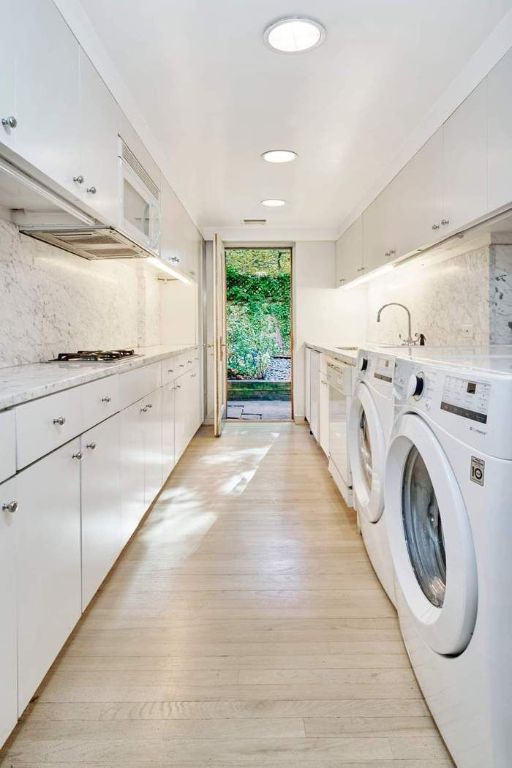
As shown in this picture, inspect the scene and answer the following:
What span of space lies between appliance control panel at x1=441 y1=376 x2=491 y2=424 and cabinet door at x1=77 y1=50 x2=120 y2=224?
5.01 feet

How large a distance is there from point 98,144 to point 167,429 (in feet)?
5.68

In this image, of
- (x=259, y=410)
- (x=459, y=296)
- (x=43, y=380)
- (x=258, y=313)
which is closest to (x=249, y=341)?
(x=258, y=313)

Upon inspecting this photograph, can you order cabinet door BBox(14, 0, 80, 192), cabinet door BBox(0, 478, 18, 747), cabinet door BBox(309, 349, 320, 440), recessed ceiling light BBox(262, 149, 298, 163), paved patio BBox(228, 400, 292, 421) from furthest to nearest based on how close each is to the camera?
1. paved patio BBox(228, 400, 292, 421)
2. cabinet door BBox(309, 349, 320, 440)
3. recessed ceiling light BBox(262, 149, 298, 163)
4. cabinet door BBox(14, 0, 80, 192)
5. cabinet door BBox(0, 478, 18, 747)

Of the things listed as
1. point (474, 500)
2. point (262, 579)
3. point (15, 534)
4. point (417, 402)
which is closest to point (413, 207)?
point (417, 402)

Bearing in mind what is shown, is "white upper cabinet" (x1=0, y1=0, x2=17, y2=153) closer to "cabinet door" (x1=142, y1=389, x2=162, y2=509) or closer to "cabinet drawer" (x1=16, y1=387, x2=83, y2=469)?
"cabinet drawer" (x1=16, y1=387, x2=83, y2=469)

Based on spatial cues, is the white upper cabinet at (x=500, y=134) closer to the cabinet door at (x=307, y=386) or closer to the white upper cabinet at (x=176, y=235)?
the white upper cabinet at (x=176, y=235)

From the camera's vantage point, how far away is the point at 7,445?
3.76ft

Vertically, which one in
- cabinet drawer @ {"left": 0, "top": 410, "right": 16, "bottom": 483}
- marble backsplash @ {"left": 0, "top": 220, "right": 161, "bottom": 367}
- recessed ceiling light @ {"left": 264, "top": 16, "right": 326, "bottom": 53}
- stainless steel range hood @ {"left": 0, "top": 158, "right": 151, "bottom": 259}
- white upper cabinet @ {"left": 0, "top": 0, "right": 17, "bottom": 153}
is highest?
recessed ceiling light @ {"left": 264, "top": 16, "right": 326, "bottom": 53}

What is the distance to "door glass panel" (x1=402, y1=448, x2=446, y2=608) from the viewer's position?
1.32 meters

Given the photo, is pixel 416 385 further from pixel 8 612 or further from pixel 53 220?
pixel 53 220

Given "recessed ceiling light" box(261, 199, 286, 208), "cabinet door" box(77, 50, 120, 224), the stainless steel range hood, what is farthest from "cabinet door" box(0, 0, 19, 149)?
"recessed ceiling light" box(261, 199, 286, 208)

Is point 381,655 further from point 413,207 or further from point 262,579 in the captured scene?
point 413,207

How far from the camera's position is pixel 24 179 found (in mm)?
1624

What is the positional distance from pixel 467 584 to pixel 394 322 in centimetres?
355
